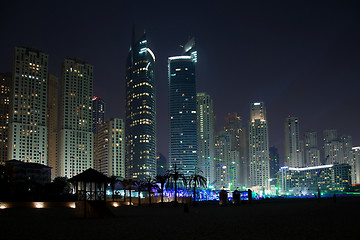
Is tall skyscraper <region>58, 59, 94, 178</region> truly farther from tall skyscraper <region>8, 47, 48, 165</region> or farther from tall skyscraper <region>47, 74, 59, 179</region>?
tall skyscraper <region>47, 74, 59, 179</region>

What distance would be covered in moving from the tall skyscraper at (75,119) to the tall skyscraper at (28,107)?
37.6 feet

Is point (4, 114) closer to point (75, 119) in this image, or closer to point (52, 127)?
point (75, 119)

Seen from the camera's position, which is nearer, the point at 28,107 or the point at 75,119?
the point at 28,107

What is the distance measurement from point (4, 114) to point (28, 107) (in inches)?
1111

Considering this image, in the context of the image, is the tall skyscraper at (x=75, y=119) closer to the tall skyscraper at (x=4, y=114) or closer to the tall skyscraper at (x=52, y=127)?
the tall skyscraper at (x=52, y=127)

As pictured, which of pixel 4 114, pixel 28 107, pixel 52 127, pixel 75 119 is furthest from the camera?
pixel 52 127

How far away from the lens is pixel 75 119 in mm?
149750

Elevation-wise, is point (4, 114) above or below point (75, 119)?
above

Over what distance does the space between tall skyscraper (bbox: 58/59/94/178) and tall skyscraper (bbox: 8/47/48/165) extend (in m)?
11.5

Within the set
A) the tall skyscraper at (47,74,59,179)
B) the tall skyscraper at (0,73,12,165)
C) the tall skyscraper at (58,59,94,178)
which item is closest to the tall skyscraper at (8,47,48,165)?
the tall skyscraper at (58,59,94,178)

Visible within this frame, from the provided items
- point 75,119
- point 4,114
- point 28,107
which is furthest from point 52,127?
point 28,107

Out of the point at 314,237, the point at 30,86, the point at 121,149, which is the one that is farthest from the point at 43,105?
the point at 314,237

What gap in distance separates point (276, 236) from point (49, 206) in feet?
113

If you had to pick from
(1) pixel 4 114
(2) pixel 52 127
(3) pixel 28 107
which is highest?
(1) pixel 4 114
